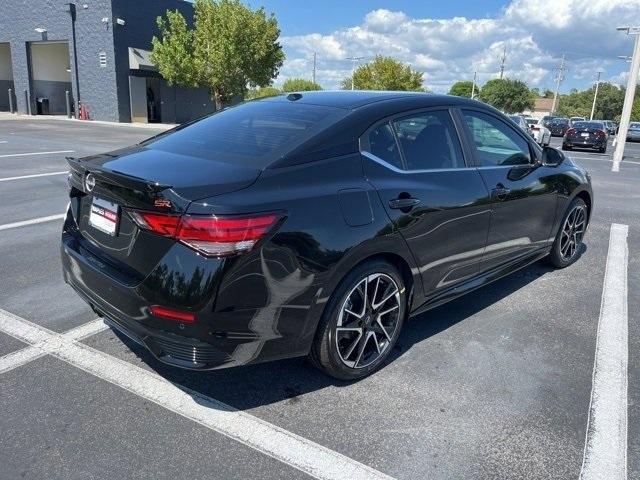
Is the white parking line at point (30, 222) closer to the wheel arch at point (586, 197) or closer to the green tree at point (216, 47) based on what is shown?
the wheel arch at point (586, 197)

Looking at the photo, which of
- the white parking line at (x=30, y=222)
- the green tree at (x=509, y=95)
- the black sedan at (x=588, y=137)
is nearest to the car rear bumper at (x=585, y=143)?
the black sedan at (x=588, y=137)

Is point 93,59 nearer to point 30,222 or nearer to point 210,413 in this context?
point 30,222

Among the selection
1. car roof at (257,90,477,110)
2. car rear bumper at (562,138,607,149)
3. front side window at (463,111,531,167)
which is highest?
car roof at (257,90,477,110)

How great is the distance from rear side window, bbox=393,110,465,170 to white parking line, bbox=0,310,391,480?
5.64 ft

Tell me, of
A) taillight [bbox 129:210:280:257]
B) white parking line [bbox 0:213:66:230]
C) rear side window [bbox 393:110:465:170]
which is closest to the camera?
taillight [bbox 129:210:280:257]

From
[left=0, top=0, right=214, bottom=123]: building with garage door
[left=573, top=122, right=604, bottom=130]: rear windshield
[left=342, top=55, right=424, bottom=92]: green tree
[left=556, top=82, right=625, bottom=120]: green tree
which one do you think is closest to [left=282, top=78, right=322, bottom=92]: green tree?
[left=342, top=55, right=424, bottom=92]: green tree

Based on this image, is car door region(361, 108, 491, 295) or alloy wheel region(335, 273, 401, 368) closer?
alloy wheel region(335, 273, 401, 368)

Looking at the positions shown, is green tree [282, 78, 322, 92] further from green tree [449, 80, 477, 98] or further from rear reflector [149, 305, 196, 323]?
rear reflector [149, 305, 196, 323]

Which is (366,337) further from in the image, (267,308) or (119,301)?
(119,301)

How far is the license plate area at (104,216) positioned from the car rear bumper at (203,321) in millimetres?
232

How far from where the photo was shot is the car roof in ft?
11.0

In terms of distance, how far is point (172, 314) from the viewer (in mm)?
2441

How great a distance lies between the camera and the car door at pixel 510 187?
3.84 metres

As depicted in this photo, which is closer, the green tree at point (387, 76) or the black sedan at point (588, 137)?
the black sedan at point (588, 137)
